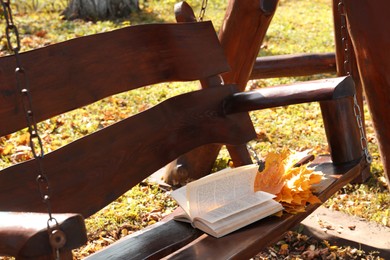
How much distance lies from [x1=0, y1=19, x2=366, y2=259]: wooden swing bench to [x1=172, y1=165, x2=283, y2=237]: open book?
4 centimetres

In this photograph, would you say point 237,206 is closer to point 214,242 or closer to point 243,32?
point 214,242

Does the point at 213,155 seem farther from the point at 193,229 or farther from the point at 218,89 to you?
the point at 193,229

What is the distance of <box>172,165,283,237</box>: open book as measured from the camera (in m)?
2.51

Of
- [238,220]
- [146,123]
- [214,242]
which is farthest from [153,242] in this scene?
[146,123]

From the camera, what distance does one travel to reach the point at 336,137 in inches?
121

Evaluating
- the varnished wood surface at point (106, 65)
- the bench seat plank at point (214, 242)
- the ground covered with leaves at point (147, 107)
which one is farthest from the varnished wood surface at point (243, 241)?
the ground covered with leaves at point (147, 107)

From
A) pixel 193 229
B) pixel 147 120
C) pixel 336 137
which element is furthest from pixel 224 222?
pixel 336 137

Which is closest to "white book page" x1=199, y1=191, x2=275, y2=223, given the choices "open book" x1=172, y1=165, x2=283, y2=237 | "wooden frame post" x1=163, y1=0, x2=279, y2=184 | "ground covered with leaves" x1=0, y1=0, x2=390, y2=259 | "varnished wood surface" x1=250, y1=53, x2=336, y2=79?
"open book" x1=172, y1=165, x2=283, y2=237

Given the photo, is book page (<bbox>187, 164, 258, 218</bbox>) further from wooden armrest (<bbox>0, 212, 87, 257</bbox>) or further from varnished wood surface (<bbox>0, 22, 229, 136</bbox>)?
wooden armrest (<bbox>0, 212, 87, 257</bbox>)

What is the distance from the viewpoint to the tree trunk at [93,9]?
7.75 metres

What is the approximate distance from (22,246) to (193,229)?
108 cm

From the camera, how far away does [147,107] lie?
521 centimetres

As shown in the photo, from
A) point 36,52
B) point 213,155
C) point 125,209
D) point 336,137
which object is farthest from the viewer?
point 213,155

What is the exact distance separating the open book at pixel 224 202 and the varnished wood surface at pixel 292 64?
172cm
